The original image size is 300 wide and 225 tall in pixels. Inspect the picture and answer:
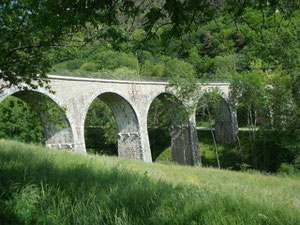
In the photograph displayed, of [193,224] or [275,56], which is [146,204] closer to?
[193,224]

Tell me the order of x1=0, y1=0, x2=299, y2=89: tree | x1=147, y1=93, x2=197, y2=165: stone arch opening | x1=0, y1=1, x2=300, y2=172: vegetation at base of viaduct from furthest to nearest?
x1=147, y1=93, x2=197, y2=165: stone arch opening, x1=0, y1=1, x2=300, y2=172: vegetation at base of viaduct, x1=0, y1=0, x2=299, y2=89: tree

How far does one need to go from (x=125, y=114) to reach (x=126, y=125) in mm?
927

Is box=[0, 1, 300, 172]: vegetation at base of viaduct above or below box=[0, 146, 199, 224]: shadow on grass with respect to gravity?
above

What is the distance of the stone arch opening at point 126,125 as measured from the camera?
20516 mm

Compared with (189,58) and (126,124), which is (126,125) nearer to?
(126,124)

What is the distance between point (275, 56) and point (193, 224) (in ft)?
51.8

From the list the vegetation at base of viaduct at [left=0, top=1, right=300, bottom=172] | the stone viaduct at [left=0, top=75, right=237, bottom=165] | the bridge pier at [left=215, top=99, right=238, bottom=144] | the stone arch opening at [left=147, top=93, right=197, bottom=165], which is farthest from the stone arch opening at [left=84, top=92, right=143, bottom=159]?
the bridge pier at [left=215, top=99, right=238, bottom=144]

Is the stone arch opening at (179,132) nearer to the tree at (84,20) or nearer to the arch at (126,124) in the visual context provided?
the arch at (126,124)

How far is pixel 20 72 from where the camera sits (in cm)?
512

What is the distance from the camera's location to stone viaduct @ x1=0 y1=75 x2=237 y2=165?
16250 mm

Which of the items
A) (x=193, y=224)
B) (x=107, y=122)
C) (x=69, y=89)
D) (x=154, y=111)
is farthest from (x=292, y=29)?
(x=107, y=122)

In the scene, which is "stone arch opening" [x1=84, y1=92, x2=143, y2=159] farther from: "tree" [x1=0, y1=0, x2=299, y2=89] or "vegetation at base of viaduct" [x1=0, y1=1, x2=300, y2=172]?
"tree" [x1=0, y1=0, x2=299, y2=89]

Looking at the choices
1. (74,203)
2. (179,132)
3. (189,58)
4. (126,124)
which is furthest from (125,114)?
(74,203)

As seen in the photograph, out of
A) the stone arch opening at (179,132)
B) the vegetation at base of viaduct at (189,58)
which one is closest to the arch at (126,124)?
the vegetation at base of viaduct at (189,58)
